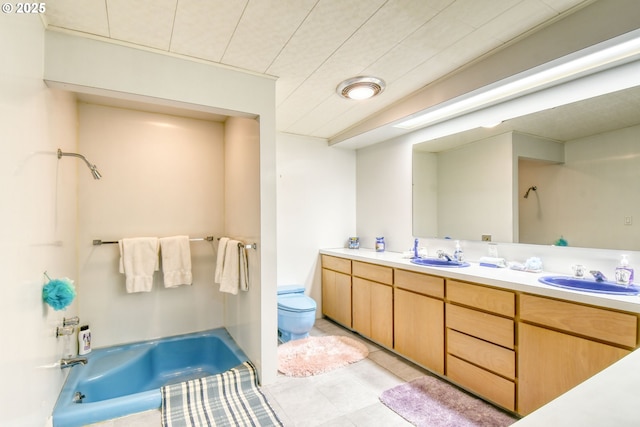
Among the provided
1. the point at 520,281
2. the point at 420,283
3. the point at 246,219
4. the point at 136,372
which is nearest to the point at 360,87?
the point at 246,219

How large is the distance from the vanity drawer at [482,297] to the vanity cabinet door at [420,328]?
16 cm

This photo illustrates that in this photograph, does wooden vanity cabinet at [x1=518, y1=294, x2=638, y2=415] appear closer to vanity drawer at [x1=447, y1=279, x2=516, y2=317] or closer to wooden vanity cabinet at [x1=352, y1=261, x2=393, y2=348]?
vanity drawer at [x1=447, y1=279, x2=516, y2=317]

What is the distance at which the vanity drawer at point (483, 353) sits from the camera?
1831 millimetres

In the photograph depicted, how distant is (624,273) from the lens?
1.71 m

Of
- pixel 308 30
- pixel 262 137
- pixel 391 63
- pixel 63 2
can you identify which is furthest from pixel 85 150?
pixel 391 63

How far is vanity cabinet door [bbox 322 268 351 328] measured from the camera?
10.9ft

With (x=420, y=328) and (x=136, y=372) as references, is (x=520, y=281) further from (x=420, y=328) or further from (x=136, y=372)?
(x=136, y=372)

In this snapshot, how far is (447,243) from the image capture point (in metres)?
2.90

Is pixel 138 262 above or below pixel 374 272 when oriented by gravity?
above

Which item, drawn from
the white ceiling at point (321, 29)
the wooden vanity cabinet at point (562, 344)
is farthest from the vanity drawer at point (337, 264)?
the white ceiling at point (321, 29)

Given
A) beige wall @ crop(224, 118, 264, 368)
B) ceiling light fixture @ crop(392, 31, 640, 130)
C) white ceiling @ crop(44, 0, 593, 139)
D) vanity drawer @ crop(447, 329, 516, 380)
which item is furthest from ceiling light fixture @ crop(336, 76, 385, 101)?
vanity drawer @ crop(447, 329, 516, 380)

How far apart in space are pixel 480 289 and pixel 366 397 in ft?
3.54

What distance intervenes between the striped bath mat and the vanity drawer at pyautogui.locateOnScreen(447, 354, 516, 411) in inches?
50.0

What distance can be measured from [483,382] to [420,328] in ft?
1.83
